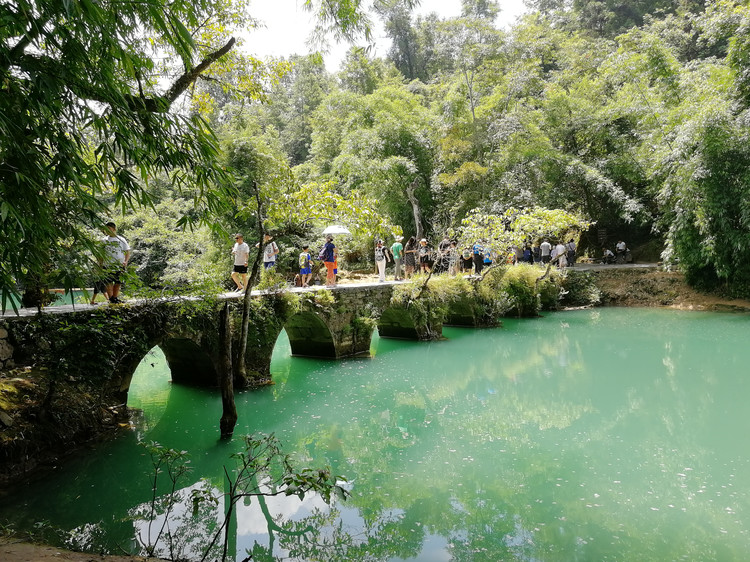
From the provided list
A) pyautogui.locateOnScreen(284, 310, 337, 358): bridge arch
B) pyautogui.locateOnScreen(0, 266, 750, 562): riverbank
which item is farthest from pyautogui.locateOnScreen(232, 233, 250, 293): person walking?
pyautogui.locateOnScreen(0, 266, 750, 562): riverbank

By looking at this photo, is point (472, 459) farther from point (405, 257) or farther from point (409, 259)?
point (405, 257)

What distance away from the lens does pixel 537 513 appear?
4.99 metres

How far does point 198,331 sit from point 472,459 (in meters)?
4.75

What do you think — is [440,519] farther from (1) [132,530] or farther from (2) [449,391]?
(2) [449,391]

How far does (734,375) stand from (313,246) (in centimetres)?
1459

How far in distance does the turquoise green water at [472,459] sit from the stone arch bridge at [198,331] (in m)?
0.65

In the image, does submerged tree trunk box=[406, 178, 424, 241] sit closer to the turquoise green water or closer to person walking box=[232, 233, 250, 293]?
the turquoise green water

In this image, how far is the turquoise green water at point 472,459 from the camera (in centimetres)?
457

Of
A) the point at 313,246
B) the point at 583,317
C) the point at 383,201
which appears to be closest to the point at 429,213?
the point at 383,201

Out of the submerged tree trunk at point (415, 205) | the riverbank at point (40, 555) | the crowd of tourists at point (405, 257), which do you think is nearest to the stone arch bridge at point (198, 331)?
the crowd of tourists at point (405, 257)

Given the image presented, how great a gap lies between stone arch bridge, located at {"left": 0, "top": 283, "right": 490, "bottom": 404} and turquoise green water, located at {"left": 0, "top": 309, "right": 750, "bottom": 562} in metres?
0.65

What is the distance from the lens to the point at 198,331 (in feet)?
27.8

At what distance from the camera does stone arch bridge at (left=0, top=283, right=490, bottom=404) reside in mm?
6160

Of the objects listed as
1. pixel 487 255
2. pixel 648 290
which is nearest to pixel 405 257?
pixel 487 255
